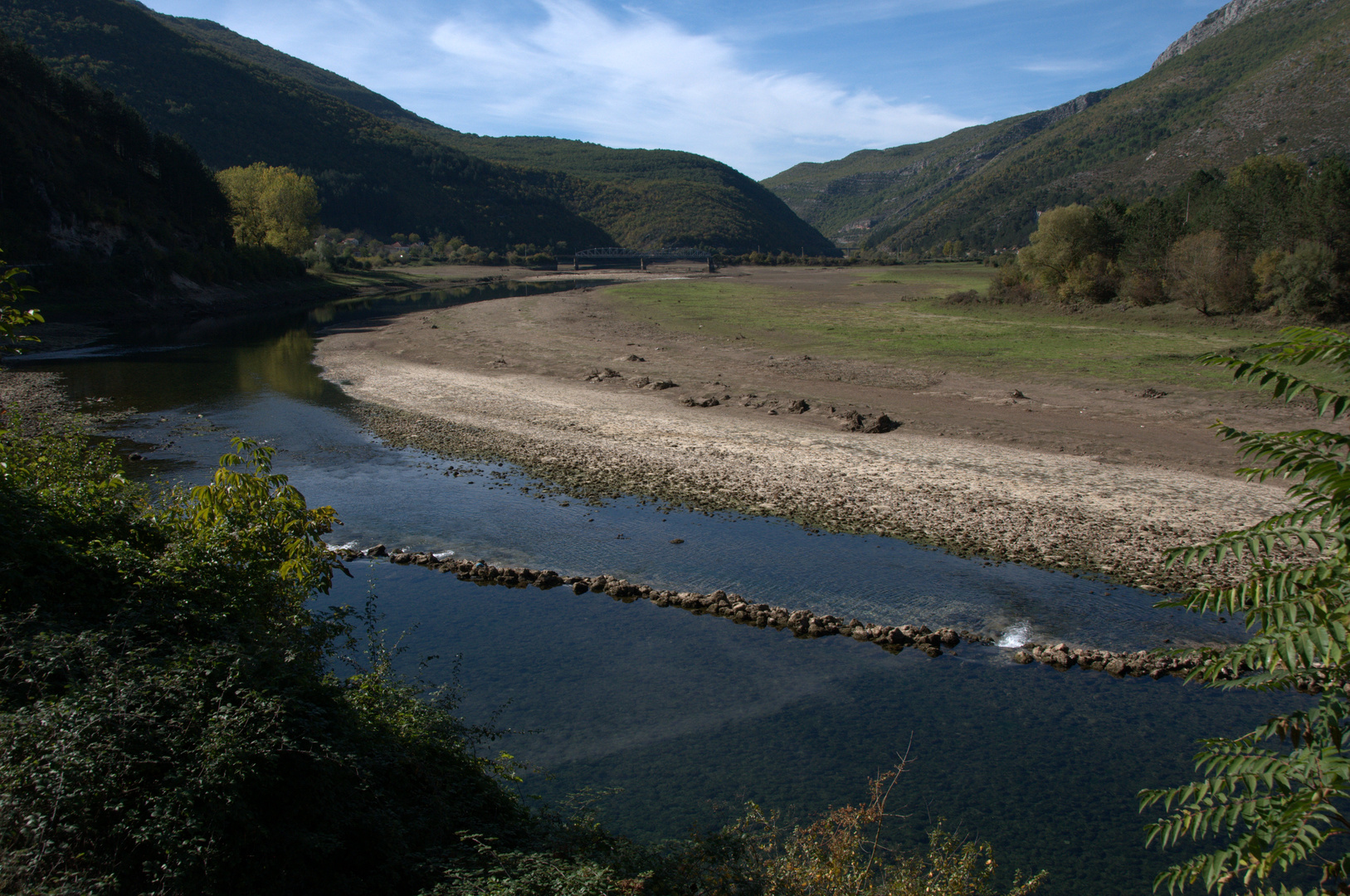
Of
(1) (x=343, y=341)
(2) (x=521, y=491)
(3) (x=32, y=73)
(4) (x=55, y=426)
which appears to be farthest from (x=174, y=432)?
(3) (x=32, y=73)

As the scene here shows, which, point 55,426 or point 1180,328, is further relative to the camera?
point 1180,328

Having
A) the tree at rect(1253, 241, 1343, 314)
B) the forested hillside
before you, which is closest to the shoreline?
the tree at rect(1253, 241, 1343, 314)

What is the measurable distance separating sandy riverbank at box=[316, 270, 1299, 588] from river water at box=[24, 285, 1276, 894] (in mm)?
1472

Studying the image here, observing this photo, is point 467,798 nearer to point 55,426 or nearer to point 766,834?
point 766,834

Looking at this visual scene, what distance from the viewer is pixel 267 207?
80.6 metres

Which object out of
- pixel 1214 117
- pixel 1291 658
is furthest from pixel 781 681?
pixel 1214 117

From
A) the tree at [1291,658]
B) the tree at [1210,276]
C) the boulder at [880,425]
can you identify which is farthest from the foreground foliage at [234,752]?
the tree at [1210,276]

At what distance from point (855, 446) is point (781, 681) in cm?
1173

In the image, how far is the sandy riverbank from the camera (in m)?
16.0

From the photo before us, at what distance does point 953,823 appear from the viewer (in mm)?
8039

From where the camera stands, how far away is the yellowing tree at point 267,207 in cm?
7956

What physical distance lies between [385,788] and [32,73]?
281 feet

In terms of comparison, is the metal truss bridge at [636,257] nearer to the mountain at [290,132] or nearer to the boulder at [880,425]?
the mountain at [290,132]

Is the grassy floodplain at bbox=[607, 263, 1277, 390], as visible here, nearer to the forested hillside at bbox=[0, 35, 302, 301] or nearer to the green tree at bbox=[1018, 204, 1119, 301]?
the green tree at bbox=[1018, 204, 1119, 301]
